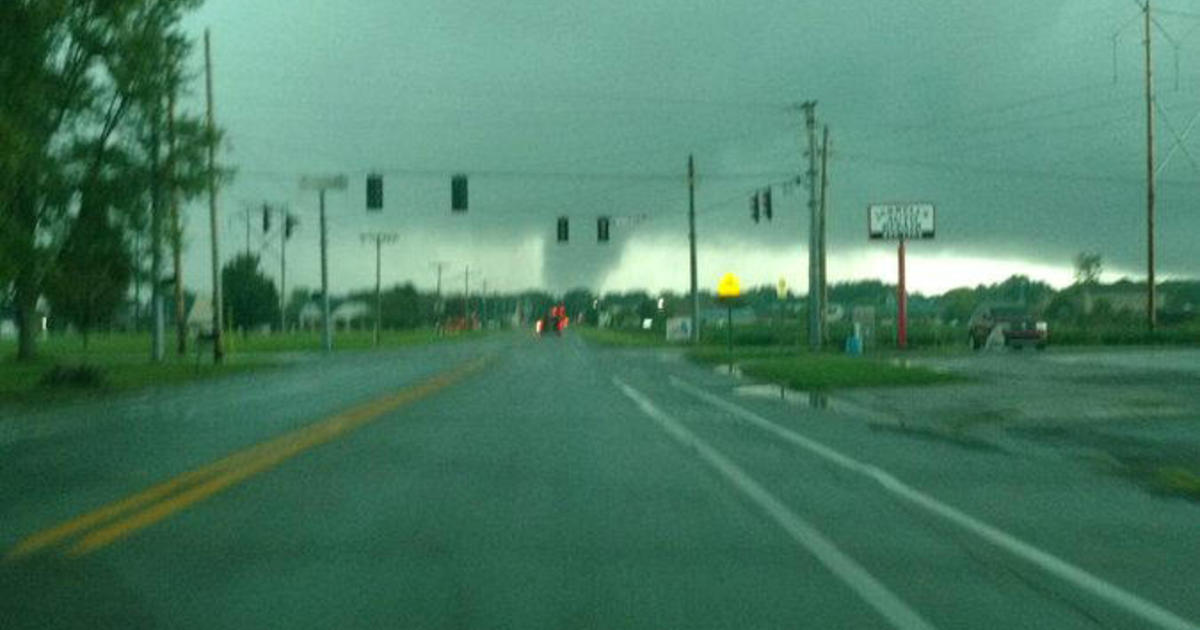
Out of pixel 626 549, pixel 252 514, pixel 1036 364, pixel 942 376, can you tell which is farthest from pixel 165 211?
pixel 626 549

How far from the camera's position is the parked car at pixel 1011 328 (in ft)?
229

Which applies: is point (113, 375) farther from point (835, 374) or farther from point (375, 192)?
point (835, 374)

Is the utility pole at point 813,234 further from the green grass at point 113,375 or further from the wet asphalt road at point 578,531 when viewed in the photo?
the wet asphalt road at point 578,531

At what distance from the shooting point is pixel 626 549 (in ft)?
42.3

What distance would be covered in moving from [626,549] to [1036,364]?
38.9 m

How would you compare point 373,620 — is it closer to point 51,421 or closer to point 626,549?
point 626,549

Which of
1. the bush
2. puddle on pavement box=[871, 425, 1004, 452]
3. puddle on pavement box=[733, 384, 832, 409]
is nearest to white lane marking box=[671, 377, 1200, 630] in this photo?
puddle on pavement box=[871, 425, 1004, 452]

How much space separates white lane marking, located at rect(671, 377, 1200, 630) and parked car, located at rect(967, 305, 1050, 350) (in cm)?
4836

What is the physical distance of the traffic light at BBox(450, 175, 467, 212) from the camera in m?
52.6

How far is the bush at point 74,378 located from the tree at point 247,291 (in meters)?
88.6

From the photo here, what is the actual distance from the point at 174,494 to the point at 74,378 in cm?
2751

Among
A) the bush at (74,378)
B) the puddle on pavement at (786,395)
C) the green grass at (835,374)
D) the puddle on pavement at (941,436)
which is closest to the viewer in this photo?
the puddle on pavement at (941,436)

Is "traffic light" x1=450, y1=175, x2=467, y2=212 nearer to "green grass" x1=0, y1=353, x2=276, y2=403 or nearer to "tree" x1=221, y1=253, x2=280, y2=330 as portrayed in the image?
"green grass" x1=0, y1=353, x2=276, y2=403

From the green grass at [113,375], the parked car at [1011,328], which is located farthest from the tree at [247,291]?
the parked car at [1011,328]
